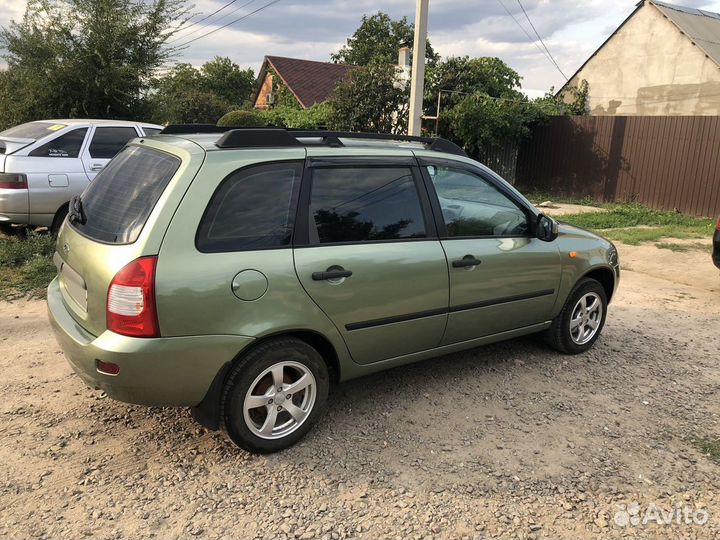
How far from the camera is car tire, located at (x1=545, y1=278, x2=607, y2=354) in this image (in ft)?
14.9

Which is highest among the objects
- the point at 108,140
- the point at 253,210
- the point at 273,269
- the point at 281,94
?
the point at 281,94

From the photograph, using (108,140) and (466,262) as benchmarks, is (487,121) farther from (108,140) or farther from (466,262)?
(466,262)

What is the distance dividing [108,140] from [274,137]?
18.2ft

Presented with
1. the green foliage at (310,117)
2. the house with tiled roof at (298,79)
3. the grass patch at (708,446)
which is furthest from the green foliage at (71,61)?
the house with tiled roof at (298,79)

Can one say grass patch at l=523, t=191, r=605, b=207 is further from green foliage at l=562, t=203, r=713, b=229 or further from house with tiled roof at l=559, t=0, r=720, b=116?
house with tiled roof at l=559, t=0, r=720, b=116

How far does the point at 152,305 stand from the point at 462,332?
6.82 feet

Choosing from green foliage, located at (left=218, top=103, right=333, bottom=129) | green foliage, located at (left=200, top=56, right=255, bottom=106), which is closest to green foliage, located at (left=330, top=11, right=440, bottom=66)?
green foliage, located at (left=200, top=56, right=255, bottom=106)

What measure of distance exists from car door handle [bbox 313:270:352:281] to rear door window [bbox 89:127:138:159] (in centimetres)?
561

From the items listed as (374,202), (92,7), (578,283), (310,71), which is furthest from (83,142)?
(310,71)

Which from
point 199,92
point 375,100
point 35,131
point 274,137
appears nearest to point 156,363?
point 274,137

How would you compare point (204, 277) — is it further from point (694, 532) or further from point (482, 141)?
point (482, 141)

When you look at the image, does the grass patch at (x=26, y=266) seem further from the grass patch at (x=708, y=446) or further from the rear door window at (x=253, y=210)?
the grass patch at (x=708, y=446)

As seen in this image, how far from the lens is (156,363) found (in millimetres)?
2713

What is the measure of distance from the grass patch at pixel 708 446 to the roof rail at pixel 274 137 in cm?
237
